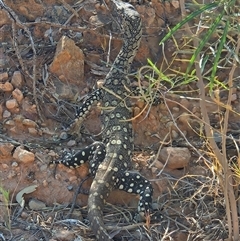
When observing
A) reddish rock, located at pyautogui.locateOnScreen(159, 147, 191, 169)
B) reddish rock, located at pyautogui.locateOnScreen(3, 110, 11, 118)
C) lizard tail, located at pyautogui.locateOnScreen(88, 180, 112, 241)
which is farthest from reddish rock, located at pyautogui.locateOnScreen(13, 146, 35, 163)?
reddish rock, located at pyautogui.locateOnScreen(159, 147, 191, 169)

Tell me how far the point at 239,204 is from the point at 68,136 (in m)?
1.79

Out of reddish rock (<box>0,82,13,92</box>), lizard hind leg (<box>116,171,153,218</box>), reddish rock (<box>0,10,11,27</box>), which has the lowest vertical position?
lizard hind leg (<box>116,171,153,218</box>)

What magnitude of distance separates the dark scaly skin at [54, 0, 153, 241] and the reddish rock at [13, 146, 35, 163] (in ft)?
0.96

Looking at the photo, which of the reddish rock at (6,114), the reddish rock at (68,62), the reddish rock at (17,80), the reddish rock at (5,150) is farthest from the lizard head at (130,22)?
the reddish rock at (5,150)

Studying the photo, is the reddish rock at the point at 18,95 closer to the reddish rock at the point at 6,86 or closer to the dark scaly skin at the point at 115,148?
the reddish rock at the point at 6,86

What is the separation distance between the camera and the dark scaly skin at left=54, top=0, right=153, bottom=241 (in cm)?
523

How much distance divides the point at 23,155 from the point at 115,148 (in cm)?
83

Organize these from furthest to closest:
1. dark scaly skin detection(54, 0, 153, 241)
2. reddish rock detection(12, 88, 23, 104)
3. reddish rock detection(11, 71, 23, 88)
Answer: reddish rock detection(11, 71, 23, 88) < reddish rock detection(12, 88, 23, 104) < dark scaly skin detection(54, 0, 153, 241)

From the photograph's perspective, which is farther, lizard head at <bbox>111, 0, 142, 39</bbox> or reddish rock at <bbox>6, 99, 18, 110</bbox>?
lizard head at <bbox>111, 0, 142, 39</bbox>

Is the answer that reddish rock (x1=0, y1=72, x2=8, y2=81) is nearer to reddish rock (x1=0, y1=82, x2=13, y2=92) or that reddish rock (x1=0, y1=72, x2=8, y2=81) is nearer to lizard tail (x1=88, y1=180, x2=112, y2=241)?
reddish rock (x1=0, y1=82, x2=13, y2=92)

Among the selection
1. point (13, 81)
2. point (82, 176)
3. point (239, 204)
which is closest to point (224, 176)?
point (239, 204)

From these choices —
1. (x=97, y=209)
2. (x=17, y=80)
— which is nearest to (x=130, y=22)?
(x=17, y=80)

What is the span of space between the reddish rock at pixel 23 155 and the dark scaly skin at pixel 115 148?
29 cm

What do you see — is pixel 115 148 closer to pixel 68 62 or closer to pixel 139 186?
pixel 139 186
